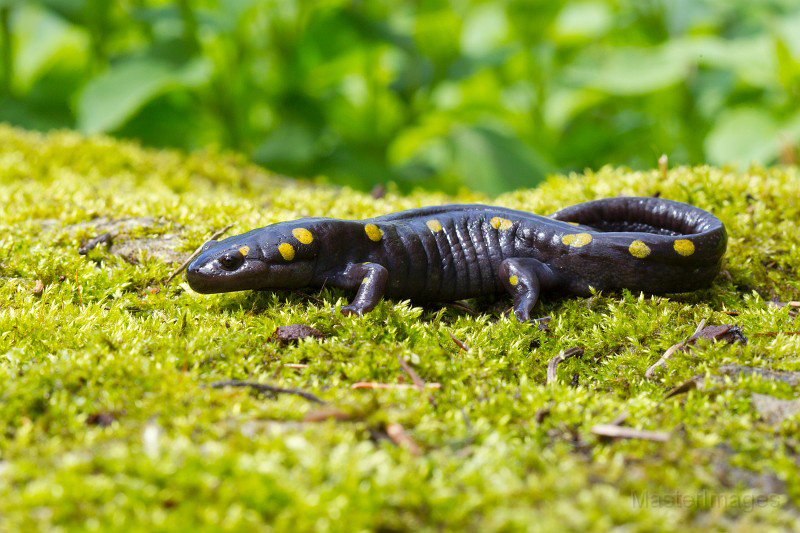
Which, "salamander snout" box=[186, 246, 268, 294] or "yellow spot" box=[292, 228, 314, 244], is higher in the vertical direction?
"yellow spot" box=[292, 228, 314, 244]

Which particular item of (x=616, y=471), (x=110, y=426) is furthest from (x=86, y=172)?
(x=616, y=471)

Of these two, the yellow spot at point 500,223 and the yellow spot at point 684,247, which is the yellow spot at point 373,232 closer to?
the yellow spot at point 500,223

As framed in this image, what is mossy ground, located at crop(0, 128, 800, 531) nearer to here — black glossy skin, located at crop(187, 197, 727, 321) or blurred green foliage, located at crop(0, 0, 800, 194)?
black glossy skin, located at crop(187, 197, 727, 321)

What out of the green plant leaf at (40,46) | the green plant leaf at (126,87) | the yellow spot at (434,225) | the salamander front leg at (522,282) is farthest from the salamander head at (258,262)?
the green plant leaf at (40,46)

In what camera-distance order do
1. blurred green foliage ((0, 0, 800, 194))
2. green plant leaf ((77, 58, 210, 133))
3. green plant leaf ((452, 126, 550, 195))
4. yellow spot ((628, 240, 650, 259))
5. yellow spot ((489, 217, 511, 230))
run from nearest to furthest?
yellow spot ((628, 240, 650, 259)), yellow spot ((489, 217, 511, 230)), green plant leaf ((77, 58, 210, 133)), blurred green foliage ((0, 0, 800, 194)), green plant leaf ((452, 126, 550, 195))

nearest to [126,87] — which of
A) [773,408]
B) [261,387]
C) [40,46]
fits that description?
[40,46]

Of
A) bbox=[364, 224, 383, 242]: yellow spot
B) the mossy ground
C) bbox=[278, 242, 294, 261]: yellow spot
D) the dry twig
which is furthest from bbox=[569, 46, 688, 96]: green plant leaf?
the dry twig

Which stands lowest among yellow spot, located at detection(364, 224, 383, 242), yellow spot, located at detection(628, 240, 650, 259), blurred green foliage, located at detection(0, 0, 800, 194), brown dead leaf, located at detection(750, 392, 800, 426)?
brown dead leaf, located at detection(750, 392, 800, 426)

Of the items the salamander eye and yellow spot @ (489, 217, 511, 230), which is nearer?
the salamander eye
